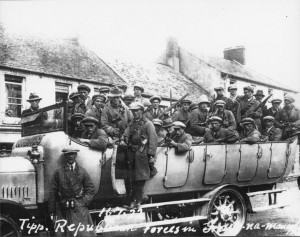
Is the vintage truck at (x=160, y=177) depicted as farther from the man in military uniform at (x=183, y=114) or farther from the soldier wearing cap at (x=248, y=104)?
the man in military uniform at (x=183, y=114)

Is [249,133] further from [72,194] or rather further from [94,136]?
[72,194]

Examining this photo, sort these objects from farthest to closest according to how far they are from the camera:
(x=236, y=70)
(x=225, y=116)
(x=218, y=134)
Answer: (x=236, y=70) < (x=225, y=116) < (x=218, y=134)

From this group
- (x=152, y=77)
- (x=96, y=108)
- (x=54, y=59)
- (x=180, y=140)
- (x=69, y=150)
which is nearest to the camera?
(x=69, y=150)

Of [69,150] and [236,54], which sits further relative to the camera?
[236,54]

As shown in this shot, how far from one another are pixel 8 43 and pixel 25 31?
2.36 metres

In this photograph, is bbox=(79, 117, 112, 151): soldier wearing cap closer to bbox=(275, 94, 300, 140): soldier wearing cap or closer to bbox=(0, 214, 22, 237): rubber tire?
bbox=(0, 214, 22, 237): rubber tire

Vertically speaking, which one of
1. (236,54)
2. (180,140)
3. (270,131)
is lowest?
(180,140)

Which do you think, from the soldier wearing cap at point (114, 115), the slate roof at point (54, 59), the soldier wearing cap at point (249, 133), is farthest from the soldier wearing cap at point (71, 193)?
the slate roof at point (54, 59)

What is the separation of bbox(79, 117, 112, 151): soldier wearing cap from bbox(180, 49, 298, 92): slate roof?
21.5 metres

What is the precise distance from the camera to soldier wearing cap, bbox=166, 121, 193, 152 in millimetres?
6094

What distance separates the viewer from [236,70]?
2892 centimetres

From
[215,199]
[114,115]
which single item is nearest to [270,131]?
[215,199]

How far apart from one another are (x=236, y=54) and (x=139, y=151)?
27586mm

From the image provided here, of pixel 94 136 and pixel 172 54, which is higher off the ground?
pixel 172 54
